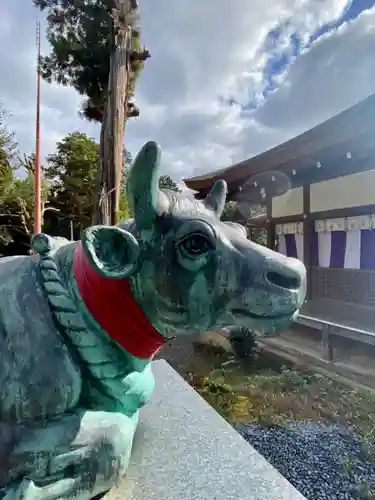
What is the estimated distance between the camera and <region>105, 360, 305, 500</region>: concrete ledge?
3.73 feet

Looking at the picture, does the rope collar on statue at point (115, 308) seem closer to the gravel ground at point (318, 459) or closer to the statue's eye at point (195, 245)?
the statue's eye at point (195, 245)

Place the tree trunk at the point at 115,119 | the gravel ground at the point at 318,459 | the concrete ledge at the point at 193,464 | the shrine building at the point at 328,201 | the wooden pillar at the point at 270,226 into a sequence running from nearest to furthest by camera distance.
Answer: the concrete ledge at the point at 193,464
the gravel ground at the point at 318,459
the tree trunk at the point at 115,119
the shrine building at the point at 328,201
the wooden pillar at the point at 270,226

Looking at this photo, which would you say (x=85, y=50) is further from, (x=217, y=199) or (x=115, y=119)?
(x=217, y=199)

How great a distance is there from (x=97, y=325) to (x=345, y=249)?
642cm

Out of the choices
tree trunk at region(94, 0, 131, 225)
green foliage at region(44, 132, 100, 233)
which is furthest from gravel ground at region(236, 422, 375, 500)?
green foliage at region(44, 132, 100, 233)

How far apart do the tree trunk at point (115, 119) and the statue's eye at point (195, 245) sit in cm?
399

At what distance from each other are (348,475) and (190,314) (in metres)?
2.45

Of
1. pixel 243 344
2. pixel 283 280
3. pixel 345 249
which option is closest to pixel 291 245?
pixel 345 249

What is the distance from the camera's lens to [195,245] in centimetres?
84

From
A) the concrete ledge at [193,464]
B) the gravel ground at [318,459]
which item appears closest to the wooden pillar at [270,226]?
the gravel ground at [318,459]

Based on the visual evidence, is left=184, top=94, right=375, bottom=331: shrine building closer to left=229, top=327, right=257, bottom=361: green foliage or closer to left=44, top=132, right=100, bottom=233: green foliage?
left=229, top=327, right=257, bottom=361: green foliage

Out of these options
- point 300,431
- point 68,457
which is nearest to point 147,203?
point 68,457

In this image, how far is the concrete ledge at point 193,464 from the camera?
114 centimetres

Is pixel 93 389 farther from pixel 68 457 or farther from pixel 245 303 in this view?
pixel 245 303
